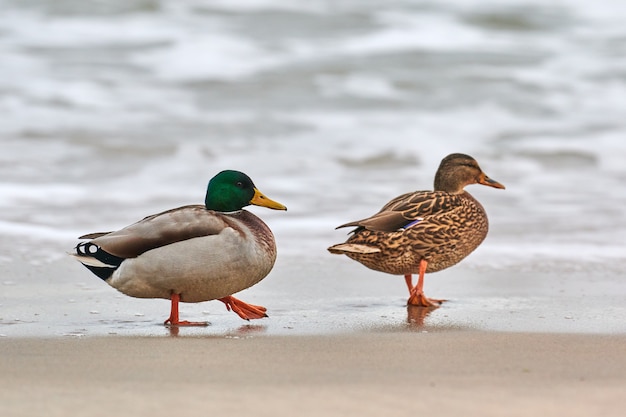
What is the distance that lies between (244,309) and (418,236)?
1.14 m

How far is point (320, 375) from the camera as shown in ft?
14.4

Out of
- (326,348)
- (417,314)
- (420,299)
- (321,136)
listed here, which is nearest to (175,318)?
(326,348)

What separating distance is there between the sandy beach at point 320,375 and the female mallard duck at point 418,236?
1.08 metres

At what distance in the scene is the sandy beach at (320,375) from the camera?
3908mm

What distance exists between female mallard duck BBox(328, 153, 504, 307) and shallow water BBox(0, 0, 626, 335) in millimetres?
227

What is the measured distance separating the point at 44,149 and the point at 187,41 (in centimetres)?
539

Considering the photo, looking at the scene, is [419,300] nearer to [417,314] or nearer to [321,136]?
[417,314]

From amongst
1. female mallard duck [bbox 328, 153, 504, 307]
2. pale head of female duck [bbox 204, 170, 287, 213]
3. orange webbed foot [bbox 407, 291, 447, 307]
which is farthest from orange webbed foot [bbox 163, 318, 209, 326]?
orange webbed foot [bbox 407, 291, 447, 307]

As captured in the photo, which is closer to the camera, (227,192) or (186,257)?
(186,257)

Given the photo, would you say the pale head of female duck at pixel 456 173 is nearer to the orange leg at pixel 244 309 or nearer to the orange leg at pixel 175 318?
the orange leg at pixel 244 309

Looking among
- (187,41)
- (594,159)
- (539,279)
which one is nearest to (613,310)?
(539,279)

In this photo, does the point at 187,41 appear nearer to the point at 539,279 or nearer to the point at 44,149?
the point at 44,149

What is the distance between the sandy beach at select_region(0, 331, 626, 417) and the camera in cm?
391

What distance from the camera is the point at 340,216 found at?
8.98 m
